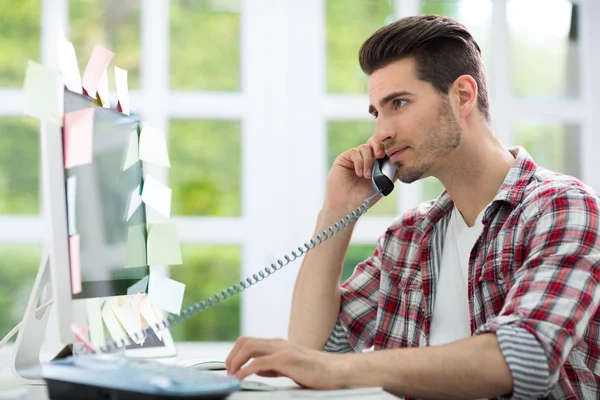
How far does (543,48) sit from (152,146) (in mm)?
2090

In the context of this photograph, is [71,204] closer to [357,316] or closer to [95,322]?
[95,322]

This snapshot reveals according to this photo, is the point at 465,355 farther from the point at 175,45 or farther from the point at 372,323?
the point at 175,45

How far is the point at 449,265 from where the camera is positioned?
5.15 ft

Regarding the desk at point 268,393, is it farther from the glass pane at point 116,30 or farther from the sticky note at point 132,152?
the glass pane at point 116,30

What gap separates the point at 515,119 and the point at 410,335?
4.96 feet

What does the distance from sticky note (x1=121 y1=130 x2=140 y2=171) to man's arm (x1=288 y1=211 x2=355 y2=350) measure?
0.57 m

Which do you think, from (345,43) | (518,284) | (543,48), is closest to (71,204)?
(518,284)

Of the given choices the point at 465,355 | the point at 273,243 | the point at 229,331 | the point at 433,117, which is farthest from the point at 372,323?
the point at 229,331

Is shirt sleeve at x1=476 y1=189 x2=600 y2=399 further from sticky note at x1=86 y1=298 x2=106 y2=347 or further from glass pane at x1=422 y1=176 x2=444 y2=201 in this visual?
glass pane at x1=422 y1=176 x2=444 y2=201

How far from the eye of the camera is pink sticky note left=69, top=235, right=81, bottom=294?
3.13ft

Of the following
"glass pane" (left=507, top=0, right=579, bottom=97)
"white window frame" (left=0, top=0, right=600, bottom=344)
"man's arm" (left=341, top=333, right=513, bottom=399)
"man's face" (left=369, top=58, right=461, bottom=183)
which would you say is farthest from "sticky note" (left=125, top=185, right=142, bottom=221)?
"glass pane" (left=507, top=0, right=579, bottom=97)

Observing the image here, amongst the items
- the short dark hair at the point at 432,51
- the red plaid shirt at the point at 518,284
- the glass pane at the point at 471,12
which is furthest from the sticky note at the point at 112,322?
the glass pane at the point at 471,12

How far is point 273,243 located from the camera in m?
2.66

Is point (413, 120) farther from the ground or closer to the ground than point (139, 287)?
farther from the ground
